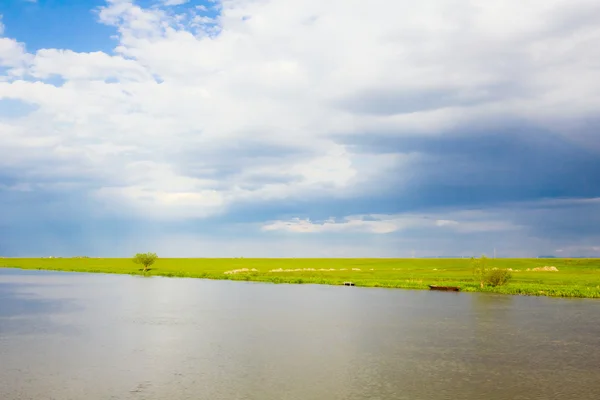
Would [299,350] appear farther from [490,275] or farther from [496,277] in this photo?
[490,275]

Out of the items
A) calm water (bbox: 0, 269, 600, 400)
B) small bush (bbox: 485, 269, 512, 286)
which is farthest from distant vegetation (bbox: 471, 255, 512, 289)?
calm water (bbox: 0, 269, 600, 400)

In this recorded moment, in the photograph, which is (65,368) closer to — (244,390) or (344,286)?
(244,390)

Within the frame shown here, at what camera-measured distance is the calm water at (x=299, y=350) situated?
2397 cm

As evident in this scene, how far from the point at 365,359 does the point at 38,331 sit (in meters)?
25.7

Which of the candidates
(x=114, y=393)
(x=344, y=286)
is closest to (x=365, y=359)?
(x=114, y=393)

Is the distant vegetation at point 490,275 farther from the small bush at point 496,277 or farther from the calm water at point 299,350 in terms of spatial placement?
the calm water at point 299,350

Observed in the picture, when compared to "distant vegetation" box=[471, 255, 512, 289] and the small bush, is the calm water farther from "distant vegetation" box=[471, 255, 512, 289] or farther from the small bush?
"distant vegetation" box=[471, 255, 512, 289]

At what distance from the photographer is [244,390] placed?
77.7 feet

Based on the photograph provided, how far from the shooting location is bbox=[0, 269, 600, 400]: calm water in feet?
78.6

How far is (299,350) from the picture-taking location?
33125 millimetres

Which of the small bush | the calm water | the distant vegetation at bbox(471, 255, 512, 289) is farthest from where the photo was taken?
the distant vegetation at bbox(471, 255, 512, 289)

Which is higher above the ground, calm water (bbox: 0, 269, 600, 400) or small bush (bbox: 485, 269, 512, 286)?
small bush (bbox: 485, 269, 512, 286)

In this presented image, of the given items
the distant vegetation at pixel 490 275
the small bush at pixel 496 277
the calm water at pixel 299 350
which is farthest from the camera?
the distant vegetation at pixel 490 275

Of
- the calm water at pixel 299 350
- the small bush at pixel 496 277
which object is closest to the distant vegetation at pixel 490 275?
the small bush at pixel 496 277
